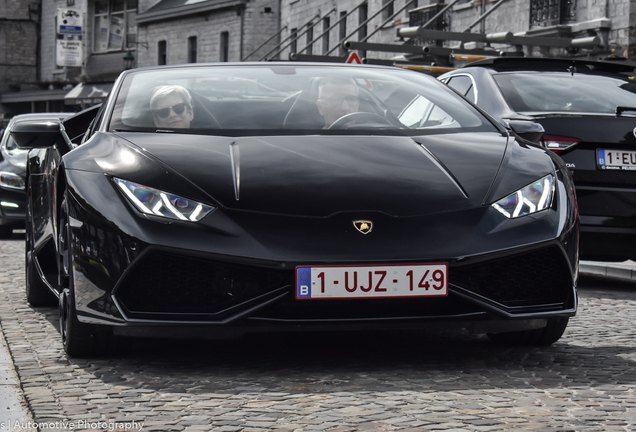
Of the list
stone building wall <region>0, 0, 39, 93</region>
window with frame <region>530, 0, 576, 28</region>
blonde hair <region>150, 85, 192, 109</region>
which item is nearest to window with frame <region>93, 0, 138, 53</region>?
stone building wall <region>0, 0, 39, 93</region>

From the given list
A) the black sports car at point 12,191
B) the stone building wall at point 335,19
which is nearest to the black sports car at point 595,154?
the black sports car at point 12,191

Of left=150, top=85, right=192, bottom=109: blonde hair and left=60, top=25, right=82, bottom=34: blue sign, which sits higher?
left=60, top=25, right=82, bottom=34: blue sign

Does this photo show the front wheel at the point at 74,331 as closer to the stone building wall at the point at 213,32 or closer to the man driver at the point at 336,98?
the man driver at the point at 336,98

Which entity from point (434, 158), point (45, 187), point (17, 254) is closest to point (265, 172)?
point (434, 158)

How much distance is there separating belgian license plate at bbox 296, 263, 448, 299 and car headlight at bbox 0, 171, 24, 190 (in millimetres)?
10966

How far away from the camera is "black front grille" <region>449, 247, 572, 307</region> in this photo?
443cm

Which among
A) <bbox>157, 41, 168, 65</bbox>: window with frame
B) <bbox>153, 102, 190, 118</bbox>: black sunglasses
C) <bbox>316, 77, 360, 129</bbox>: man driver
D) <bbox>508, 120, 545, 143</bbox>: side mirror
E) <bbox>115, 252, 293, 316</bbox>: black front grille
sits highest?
<bbox>157, 41, 168, 65</bbox>: window with frame

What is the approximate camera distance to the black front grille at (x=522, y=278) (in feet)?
14.5

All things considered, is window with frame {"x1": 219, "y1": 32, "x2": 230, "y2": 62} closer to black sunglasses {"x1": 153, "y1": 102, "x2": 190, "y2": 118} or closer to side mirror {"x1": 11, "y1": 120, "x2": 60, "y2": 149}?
side mirror {"x1": 11, "y1": 120, "x2": 60, "y2": 149}

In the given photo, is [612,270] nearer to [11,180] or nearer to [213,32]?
[11,180]

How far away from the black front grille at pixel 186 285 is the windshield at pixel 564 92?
4366 millimetres

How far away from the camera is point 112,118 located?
5.21 metres

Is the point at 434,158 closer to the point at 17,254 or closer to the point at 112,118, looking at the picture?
the point at 112,118

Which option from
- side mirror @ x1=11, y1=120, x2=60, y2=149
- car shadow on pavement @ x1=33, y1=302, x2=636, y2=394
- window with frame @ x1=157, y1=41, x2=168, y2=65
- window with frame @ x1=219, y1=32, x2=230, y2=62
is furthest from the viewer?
window with frame @ x1=157, y1=41, x2=168, y2=65
